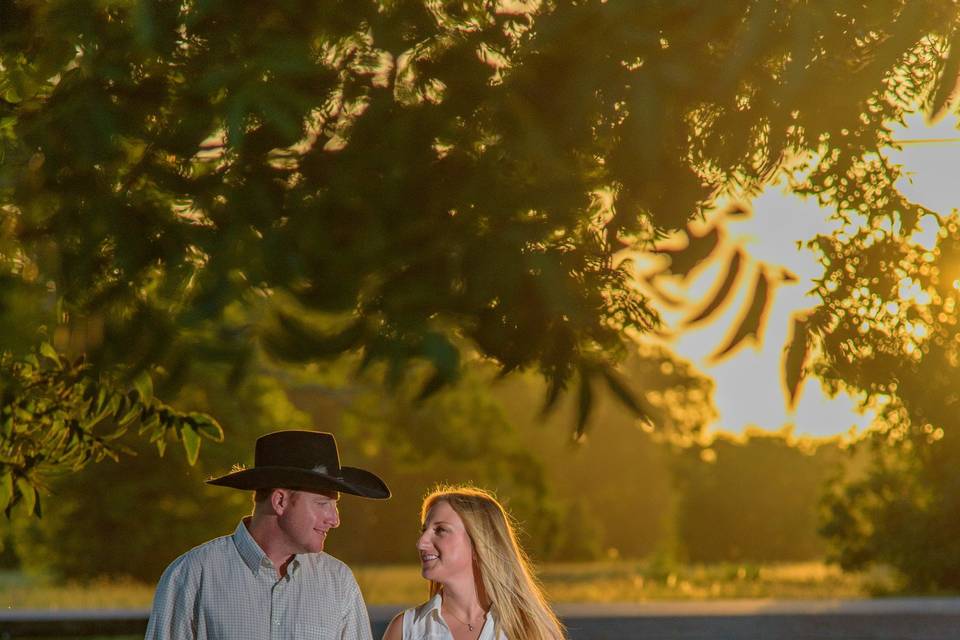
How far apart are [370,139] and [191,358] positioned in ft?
1.98

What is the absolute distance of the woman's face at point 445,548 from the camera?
5375mm

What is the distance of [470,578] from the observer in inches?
214

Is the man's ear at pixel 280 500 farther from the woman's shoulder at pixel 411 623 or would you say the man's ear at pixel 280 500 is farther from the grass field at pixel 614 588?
the grass field at pixel 614 588

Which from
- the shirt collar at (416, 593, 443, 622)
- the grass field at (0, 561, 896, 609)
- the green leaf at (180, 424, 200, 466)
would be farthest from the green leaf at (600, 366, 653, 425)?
the grass field at (0, 561, 896, 609)

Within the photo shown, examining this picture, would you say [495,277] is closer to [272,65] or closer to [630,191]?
[630,191]

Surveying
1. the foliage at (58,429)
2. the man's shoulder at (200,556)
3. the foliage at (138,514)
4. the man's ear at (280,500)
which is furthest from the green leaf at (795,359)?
the foliage at (138,514)

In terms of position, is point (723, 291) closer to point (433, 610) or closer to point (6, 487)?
point (433, 610)

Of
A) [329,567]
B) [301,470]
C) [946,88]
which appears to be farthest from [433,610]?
[946,88]

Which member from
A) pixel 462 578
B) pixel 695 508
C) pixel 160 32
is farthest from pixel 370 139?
pixel 695 508

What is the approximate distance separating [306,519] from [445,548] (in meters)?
0.56

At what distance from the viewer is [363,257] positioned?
3.13 metres

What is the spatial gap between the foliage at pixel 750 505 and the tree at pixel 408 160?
51.2 metres

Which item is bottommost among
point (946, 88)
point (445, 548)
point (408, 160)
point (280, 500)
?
point (445, 548)

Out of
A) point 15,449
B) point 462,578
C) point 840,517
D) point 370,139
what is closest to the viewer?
point 370,139
